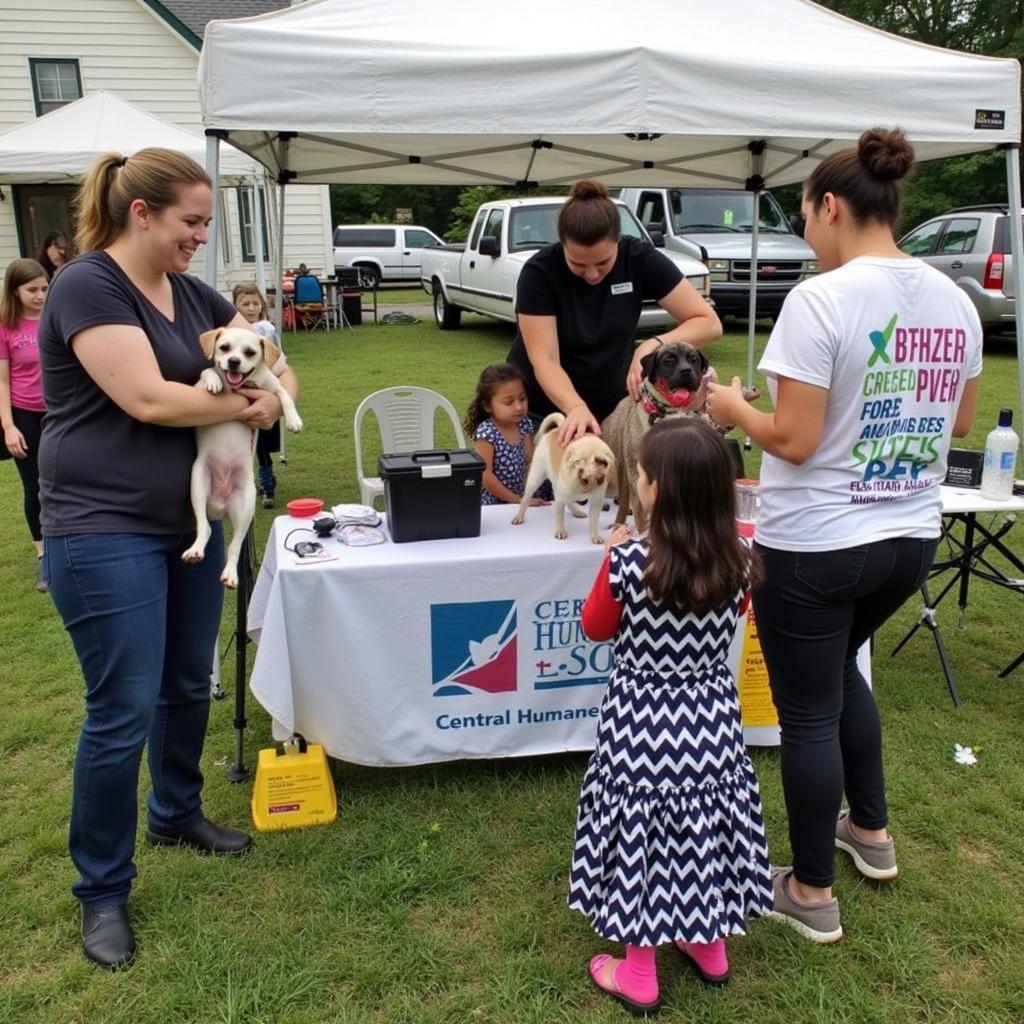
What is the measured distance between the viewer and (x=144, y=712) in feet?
7.74

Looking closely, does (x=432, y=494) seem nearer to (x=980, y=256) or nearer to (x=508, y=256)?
(x=508, y=256)

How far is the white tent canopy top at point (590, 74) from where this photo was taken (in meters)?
3.24

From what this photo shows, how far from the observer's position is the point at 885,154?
2035 mm

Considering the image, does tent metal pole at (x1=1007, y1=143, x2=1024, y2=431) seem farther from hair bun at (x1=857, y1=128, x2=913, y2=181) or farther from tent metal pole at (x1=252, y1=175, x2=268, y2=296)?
tent metal pole at (x1=252, y1=175, x2=268, y2=296)

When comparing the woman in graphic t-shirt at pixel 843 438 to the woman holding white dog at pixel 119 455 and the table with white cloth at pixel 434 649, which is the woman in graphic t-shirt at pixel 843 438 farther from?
the woman holding white dog at pixel 119 455

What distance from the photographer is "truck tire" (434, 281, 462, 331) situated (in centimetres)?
1592

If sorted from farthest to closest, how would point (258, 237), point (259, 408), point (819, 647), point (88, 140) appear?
point (88, 140) < point (258, 237) < point (259, 408) < point (819, 647)

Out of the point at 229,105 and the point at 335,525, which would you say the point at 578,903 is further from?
the point at 229,105

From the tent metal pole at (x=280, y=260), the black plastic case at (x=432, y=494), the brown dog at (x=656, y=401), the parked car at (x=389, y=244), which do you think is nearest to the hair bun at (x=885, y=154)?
the brown dog at (x=656, y=401)

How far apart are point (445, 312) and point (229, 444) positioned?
13934 mm

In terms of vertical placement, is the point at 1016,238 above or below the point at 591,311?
above

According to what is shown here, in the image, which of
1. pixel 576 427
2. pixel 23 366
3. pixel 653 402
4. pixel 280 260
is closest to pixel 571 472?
pixel 576 427

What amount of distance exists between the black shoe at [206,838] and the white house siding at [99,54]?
13.8m

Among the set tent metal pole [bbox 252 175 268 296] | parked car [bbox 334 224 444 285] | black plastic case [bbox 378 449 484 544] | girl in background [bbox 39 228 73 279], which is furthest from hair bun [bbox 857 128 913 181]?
parked car [bbox 334 224 444 285]
